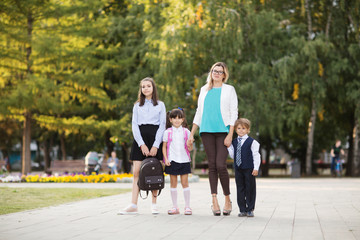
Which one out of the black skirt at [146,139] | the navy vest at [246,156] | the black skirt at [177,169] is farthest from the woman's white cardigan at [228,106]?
the black skirt at [146,139]

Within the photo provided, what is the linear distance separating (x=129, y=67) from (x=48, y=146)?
18418 millimetres

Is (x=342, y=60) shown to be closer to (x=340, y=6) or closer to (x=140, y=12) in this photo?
(x=340, y=6)

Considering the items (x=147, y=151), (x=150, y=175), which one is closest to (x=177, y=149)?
(x=147, y=151)

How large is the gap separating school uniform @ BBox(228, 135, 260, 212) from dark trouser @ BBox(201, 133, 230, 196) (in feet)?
0.48

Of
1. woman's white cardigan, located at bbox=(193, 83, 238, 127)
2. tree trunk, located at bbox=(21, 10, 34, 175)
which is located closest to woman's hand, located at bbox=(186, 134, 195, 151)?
woman's white cardigan, located at bbox=(193, 83, 238, 127)

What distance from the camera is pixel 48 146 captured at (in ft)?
159

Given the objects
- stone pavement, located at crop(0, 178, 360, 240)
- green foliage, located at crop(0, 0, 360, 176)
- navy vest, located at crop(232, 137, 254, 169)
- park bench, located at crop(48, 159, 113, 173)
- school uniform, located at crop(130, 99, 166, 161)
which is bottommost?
stone pavement, located at crop(0, 178, 360, 240)

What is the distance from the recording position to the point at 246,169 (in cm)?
821

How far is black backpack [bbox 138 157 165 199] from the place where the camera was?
27.5 feet

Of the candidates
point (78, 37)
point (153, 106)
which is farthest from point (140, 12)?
point (153, 106)

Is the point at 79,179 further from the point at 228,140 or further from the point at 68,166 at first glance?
the point at 228,140

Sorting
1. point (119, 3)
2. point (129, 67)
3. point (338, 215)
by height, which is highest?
point (119, 3)

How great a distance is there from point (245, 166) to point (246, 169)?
5cm

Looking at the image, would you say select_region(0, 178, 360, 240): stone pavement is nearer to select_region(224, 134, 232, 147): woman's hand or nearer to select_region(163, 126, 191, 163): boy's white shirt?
select_region(163, 126, 191, 163): boy's white shirt
